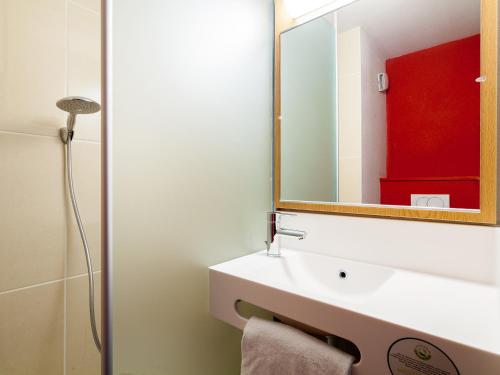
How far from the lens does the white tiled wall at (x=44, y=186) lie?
702 mm

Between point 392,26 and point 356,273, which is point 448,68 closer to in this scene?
point 392,26

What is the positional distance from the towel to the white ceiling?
3.19 feet

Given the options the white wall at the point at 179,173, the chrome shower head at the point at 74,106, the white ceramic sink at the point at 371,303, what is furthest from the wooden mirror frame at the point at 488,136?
the chrome shower head at the point at 74,106

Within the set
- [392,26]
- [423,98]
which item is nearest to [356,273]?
[423,98]

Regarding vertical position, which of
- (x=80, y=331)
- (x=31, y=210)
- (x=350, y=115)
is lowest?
(x=80, y=331)

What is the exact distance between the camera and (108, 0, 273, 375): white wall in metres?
0.66

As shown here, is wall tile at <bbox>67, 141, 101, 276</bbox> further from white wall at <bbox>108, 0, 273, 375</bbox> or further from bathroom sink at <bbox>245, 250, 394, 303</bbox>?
bathroom sink at <bbox>245, 250, 394, 303</bbox>

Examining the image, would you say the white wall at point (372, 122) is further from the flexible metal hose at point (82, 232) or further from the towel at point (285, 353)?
the flexible metal hose at point (82, 232)

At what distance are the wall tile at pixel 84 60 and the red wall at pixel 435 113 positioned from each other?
99 centimetres

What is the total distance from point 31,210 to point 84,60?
478mm

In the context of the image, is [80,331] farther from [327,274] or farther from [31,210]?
[327,274]

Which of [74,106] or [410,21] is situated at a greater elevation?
[410,21]

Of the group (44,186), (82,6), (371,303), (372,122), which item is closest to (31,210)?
(44,186)

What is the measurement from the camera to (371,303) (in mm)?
633
